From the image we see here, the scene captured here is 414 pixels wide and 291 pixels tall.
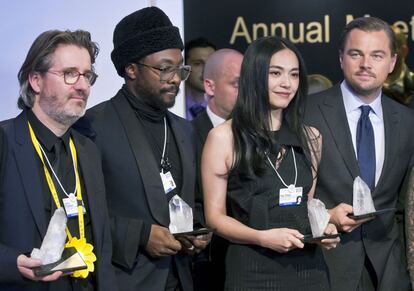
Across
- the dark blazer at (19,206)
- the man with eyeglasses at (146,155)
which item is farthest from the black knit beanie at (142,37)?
the dark blazer at (19,206)

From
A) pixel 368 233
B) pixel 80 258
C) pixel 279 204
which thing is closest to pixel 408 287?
pixel 368 233

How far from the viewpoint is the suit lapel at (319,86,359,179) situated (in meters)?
4.81

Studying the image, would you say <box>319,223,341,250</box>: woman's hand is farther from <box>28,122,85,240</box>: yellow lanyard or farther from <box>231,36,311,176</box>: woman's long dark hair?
<box>28,122,85,240</box>: yellow lanyard

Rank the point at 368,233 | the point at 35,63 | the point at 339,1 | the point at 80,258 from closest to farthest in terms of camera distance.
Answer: the point at 80,258, the point at 35,63, the point at 368,233, the point at 339,1

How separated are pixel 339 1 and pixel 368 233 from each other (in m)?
3.10

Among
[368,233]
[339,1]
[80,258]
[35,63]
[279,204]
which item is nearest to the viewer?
[80,258]

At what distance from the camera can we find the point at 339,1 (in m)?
7.49

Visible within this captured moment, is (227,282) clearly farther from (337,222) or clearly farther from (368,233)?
(368,233)

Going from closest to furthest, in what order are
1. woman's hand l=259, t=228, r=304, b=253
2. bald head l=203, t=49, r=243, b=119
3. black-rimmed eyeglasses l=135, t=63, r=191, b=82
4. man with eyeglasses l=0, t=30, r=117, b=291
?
man with eyeglasses l=0, t=30, r=117, b=291, woman's hand l=259, t=228, r=304, b=253, black-rimmed eyeglasses l=135, t=63, r=191, b=82, bald head l=203, t=49, r=243, b=119

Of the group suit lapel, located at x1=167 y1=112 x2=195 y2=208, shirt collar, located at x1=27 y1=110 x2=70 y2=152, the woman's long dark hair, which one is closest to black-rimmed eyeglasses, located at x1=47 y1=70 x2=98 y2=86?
shirt collar, located at x1=27 y1=110 x2=70 y2=152

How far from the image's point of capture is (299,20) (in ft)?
24.7

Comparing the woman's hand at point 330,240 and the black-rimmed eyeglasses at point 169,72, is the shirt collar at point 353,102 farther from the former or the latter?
the black-rimmed eyeglasses at point 169,72

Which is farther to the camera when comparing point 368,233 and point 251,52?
point 368,233

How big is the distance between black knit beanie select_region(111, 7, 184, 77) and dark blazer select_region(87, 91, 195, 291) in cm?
33
